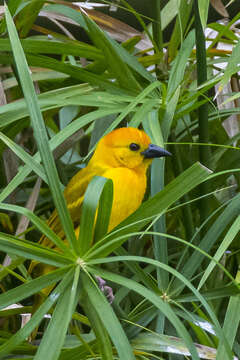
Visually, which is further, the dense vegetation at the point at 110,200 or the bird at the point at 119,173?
the bird at the point at 119,173

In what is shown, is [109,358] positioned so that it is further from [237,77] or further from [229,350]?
[237,77]

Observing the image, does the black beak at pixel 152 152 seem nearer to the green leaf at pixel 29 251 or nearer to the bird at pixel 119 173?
the bird at pixel 119 173

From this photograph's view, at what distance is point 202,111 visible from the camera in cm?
117

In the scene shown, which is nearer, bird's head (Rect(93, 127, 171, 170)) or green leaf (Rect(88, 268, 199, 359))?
green leaf (Rect(88, 268, 199, 359))

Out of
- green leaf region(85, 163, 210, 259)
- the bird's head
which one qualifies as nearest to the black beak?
the bird's head

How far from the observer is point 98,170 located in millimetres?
1445

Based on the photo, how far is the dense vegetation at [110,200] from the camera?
0.79 meters

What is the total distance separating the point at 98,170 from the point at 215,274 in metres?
0.38

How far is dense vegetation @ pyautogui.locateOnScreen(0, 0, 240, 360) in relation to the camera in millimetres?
792

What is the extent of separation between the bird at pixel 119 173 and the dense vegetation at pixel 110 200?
6 cm

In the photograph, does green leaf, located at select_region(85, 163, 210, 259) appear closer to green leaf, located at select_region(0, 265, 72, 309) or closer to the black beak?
green leaf, located at select_region(0, 265, 72, 309)

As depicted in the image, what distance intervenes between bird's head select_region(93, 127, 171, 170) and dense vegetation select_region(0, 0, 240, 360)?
5cm

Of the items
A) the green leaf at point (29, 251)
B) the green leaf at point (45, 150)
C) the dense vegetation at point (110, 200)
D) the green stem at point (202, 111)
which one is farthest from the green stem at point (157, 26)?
the green leaf at point (29, 251)

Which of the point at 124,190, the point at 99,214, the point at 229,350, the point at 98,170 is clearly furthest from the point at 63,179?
the point at 229,350
